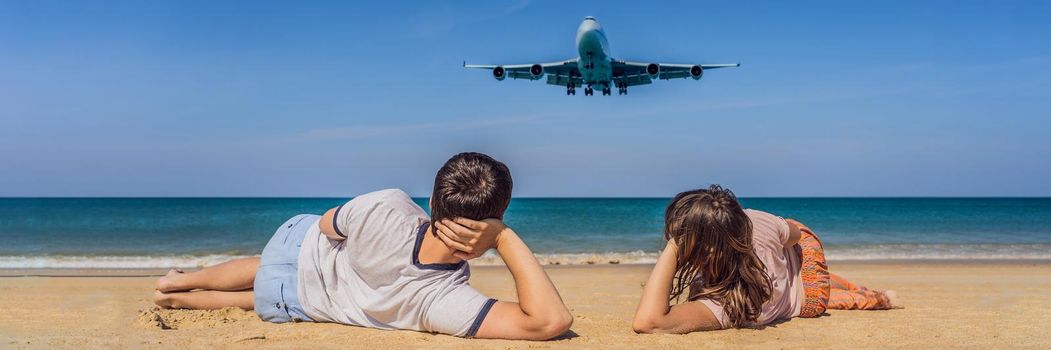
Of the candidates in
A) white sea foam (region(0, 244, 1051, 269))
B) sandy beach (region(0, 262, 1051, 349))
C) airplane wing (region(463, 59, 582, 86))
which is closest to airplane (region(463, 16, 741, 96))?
airplane wing (region(463, 59, 582, 86))

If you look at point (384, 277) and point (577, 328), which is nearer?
point (384, 277)

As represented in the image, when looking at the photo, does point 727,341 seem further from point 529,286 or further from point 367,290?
point 367,290

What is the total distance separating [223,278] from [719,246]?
274 cm

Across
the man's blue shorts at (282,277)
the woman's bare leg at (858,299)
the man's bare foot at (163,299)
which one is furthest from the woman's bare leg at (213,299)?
the woman's bare leg at (858,299)

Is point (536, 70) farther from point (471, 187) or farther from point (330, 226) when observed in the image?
point (471, 187)

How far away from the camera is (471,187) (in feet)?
10.0

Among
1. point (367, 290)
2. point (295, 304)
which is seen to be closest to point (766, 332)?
point (367, 290)

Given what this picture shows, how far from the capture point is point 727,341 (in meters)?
3.67

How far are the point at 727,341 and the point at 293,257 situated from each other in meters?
2.20

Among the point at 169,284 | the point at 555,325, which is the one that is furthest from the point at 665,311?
the point at 169,284

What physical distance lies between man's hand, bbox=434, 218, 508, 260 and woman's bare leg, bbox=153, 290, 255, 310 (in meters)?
1.77

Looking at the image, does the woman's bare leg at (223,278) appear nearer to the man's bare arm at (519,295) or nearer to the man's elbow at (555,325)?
the man's bare arm at (519,295)

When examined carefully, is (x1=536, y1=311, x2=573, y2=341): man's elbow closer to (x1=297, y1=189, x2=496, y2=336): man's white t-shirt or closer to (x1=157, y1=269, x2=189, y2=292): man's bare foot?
(x1=297, y1=189, x2=496, y2=336): man's white t-shirt

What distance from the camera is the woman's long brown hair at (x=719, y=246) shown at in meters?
3.42
